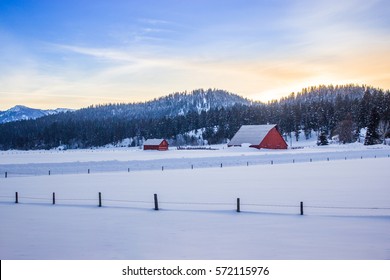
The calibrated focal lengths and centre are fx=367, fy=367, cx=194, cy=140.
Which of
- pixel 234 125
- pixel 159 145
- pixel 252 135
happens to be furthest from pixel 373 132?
pixel 234 125

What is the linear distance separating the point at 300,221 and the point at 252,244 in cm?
429

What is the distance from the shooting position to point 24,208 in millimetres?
20625

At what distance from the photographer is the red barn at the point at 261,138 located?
80606mm

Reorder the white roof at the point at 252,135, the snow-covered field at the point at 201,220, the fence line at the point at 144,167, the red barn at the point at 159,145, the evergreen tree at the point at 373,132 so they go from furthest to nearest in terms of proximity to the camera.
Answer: the red barn at the point at 159,145 < the white roof at the point at 252,135 < the evergreen tree at the point at 373,132 < the fence line at the point at 144,167 < the snow-covered field at the point at 201,220

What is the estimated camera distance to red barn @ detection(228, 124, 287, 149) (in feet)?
264

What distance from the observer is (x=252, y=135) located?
83375 millimetres

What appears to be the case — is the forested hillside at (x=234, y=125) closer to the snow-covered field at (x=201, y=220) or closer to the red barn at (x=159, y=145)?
the red barn at (x=159, y=145)

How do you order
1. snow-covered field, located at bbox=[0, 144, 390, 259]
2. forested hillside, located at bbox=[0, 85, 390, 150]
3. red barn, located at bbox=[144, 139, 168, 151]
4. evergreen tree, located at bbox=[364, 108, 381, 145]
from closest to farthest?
snow-covered field, located at bbox=[0, 144, 390, 259] → evergreen tree, located at bbox=[364, 108, 381, 145] → red barn, located at bbox=[144, 139, 168, 151] → forested hillside, located at bbox=[0, 85, 390, 150]

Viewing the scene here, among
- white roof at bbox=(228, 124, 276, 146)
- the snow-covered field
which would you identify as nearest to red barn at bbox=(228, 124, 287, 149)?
white roof at bbox=(228, 124, 276, 146)

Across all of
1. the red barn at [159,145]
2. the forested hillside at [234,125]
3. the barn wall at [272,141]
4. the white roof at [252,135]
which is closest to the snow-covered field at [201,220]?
the barn wall at [272,141]

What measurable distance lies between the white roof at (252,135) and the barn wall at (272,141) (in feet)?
2.55

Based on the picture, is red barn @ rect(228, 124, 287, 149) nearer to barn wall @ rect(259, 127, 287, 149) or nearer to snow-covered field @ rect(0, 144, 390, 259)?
barn wall @ rect(259, 127, 287, 149)

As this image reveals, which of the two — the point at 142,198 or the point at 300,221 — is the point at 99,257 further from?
the point at 142,198

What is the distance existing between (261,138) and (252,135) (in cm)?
318
